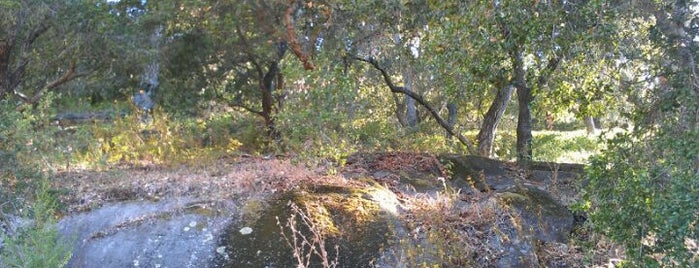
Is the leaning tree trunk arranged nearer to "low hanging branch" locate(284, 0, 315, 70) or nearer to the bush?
"low hanging branch" locate(284, 0, 315, 70)

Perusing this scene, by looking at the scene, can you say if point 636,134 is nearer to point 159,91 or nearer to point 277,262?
point 277,262

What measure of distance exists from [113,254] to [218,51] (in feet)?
31.5

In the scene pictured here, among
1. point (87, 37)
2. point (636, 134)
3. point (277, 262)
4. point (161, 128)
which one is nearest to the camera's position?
point (636, 134)

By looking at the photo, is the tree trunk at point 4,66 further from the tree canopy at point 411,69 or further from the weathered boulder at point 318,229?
the weathered boulder at point 318,229

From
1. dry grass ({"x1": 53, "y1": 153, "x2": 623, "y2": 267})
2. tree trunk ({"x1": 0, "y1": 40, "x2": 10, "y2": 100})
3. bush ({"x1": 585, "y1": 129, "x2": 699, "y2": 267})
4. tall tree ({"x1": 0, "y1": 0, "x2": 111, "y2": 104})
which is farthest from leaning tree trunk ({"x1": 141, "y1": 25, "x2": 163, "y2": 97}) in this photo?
bush ({"x1": 585, "y1": 129, "x2": 699, "y2": 267})

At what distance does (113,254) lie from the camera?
4.86 meters

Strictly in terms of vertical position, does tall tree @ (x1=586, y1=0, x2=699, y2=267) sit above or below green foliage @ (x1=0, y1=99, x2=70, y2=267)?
above

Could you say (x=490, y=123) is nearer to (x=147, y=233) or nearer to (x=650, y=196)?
(x=147, y=233)

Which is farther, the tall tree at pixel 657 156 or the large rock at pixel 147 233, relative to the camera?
the large rock at pixel 147 233

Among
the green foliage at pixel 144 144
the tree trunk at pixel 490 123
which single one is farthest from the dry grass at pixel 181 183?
the tree trunk at pixel 490 123

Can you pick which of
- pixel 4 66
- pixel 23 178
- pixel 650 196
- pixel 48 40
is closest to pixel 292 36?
pixel 48 40

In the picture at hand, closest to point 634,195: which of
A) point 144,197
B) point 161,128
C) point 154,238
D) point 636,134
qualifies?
point 636,134

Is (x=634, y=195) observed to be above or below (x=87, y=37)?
below

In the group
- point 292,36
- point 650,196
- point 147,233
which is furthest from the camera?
point 292,36
